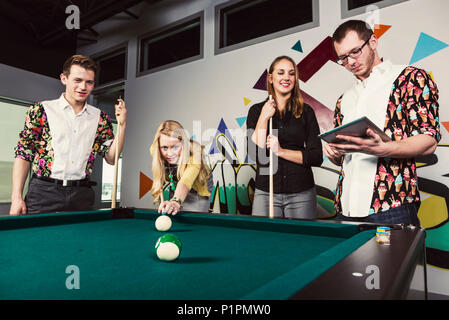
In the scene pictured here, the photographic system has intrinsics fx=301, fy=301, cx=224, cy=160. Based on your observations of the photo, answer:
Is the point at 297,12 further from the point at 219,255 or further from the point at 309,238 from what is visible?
the point at 219,255

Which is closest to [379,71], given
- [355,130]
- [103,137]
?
[355,130]

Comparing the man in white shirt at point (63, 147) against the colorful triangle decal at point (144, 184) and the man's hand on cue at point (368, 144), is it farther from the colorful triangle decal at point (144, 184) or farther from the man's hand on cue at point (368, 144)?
the colorful triangle decal at point (144, 184)

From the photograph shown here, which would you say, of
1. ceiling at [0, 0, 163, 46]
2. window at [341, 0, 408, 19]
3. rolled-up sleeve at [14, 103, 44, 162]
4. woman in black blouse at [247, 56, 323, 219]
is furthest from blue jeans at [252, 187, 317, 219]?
ceiling at [0, 0, 163, 46]

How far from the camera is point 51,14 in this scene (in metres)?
4.21

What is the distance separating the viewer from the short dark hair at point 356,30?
1598mm

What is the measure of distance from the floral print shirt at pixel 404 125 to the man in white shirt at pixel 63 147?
5.61ft

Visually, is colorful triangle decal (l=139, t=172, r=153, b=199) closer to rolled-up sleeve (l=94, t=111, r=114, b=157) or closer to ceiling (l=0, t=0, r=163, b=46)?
rolled-up sleeve (l=94, t=111, r=114, b=157)

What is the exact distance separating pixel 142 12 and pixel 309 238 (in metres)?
4.32

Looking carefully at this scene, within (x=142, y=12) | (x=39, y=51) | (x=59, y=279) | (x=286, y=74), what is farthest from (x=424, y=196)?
(x=39, y=51)

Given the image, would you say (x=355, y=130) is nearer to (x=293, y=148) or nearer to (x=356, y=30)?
(x=356, y=30)

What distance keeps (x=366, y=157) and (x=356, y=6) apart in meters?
1.87

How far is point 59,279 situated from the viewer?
69 cm

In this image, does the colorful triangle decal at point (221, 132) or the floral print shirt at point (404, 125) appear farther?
the colorful triangle decal at point (221, 132)

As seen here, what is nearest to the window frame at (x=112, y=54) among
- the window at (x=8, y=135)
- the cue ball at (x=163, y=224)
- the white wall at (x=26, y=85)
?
the white wall at (x=26, y=85)
